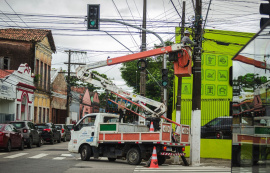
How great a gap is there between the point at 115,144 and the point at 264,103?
14.4 meters

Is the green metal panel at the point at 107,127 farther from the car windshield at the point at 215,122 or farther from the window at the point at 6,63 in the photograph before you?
the window at the point at 6,63

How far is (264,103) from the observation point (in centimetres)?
493

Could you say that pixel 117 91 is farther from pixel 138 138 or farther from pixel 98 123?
pixel 138 138

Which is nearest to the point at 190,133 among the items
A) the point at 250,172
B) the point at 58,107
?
the point at 250,172

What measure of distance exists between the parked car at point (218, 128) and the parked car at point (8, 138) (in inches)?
412

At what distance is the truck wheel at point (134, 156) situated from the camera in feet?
58.9

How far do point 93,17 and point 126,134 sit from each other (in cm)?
568

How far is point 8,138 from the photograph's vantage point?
930 inches

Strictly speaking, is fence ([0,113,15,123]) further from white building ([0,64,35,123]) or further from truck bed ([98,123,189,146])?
truck bed ([98,123,189,146])

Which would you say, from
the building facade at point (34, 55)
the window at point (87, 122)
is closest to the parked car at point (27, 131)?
the window at point (87, 122)

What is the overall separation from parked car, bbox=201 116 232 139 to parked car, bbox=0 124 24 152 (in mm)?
10463

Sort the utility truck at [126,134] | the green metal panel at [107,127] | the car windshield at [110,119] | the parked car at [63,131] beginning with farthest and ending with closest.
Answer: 1. the parked car at [63,131]
2. the car windshield at [110,119]
3. the green metal panel at [107,127]
4. the utility truck at [126,134]

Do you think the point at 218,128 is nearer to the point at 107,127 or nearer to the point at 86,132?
the point at 107,127

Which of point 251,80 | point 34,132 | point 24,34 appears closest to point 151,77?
point 24,34
